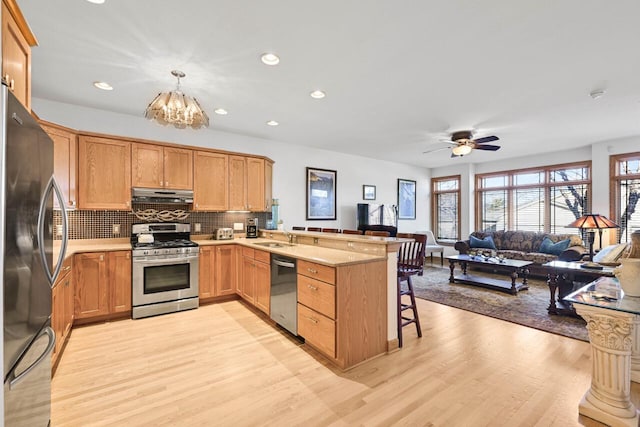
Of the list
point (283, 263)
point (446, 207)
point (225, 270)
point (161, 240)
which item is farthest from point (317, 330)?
point (446, 207)

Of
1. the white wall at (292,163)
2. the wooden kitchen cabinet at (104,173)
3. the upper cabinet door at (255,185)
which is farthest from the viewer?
the upper cabinet door at (255,185)

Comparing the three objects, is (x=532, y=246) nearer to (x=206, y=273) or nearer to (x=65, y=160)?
(x=206, y=273)

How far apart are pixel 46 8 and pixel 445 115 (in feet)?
14.0

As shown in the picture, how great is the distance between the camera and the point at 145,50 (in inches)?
96.2

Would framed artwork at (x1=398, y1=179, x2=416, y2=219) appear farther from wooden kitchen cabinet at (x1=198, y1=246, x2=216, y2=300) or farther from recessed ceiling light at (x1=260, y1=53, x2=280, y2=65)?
recessed ceiling light at (x1=260, y1=53, x2=280, y2=65)

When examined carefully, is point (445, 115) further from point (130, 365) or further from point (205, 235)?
point (130, 365)

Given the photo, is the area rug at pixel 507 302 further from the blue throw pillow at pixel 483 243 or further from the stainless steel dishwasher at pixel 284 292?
the stainless steel dishwasher at pixel 284 292

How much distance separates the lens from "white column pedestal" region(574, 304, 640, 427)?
172 centimetres

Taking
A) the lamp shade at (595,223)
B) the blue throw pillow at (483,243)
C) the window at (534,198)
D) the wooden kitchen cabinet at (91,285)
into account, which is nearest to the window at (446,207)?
the window at (534,198)

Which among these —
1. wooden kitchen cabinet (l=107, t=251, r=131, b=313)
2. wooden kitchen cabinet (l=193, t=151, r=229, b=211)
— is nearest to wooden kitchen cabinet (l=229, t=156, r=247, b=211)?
wooden kitchen cabinet (l=193, t=151, r=229, b=211)

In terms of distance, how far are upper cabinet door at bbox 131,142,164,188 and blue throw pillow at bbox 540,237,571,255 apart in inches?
286

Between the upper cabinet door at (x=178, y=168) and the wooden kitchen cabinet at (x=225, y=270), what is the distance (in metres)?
1.07

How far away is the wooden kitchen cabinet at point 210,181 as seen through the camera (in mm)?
4277

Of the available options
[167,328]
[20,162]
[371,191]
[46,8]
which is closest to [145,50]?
[46,8]
